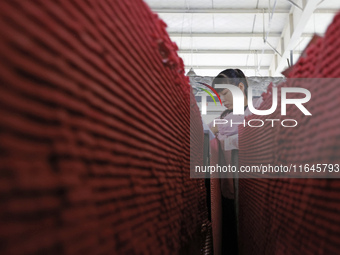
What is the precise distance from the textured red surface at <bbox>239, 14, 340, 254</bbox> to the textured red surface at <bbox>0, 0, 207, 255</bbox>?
403 mm

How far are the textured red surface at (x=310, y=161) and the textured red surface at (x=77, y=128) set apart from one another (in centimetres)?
40

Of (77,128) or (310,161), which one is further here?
(310,161)

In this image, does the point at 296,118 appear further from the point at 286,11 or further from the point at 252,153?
the point at 286,11

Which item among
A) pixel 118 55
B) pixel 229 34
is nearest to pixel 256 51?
pixel 229 34

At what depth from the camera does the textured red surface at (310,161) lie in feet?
2.16

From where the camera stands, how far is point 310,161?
80 centimetres

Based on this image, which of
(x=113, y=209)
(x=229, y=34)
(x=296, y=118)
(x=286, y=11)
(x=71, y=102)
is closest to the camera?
(x=71, y=102)

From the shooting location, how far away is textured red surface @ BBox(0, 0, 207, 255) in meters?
0.28

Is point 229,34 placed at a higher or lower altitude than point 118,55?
higher

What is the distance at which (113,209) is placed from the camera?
475mm

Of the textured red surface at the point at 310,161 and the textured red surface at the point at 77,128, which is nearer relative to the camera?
the textured red surface at the point at 77,128

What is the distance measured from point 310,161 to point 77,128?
656mm

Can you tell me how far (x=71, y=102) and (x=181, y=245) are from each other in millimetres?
865

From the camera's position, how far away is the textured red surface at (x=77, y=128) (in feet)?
0.93
